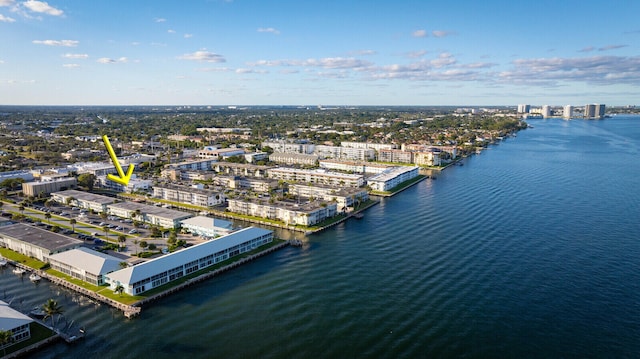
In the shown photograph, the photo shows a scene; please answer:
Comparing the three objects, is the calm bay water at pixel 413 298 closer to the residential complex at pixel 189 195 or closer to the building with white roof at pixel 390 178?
the building with white roof at pixel 390 178

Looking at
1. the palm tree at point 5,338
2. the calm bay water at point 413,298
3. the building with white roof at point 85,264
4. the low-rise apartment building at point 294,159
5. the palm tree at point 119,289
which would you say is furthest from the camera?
the low-rise apartment building at point 294,159

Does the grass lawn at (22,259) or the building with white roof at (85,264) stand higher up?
the building with white roof at (85,264)

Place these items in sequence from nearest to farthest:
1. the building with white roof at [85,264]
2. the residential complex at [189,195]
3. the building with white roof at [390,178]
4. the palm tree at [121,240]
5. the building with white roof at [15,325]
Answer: the building with white roof at [15,325]
the building with white roof at [85,264]
the palm tree at [121,240]
the residential complex at [189,195]
the building with white roof at [390,178]

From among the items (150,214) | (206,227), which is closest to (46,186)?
(150,214)

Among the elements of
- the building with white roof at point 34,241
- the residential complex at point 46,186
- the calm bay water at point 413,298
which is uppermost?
the residential complex at point 46,186

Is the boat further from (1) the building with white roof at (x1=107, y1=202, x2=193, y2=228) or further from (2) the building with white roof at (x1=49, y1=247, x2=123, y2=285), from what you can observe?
(1) the building with white roof at (x1=107, y1=202, x2=193, y2=228)

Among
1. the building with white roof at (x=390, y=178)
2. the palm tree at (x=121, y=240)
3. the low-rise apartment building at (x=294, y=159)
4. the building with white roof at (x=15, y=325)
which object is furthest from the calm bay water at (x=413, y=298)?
the low-rise apartment building at (x=294, y=159)

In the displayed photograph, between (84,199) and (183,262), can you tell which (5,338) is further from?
(84,199)

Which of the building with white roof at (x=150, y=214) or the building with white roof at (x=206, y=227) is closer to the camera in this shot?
the building with white roof at (x=206, y=227)

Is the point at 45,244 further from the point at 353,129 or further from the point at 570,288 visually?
the point at 353,129
